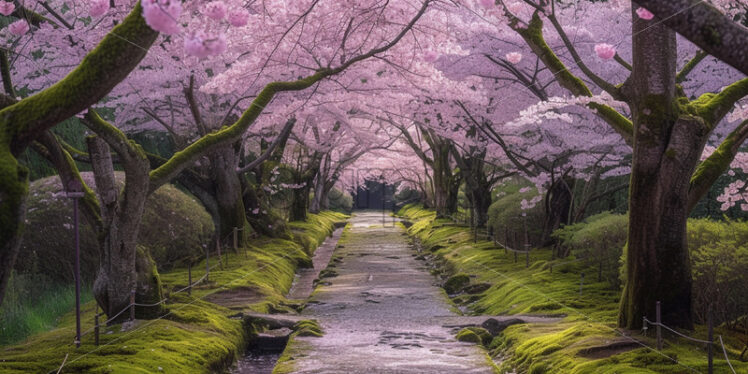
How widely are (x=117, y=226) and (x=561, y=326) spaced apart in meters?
6.28

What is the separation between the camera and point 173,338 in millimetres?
8953

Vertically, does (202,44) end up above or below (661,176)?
above

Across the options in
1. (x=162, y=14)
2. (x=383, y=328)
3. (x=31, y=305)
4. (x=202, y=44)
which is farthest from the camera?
(x=31, y=305)

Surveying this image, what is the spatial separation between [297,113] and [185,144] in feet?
9.89

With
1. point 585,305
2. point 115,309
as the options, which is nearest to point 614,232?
point 585,305

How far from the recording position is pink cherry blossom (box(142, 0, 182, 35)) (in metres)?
4.02

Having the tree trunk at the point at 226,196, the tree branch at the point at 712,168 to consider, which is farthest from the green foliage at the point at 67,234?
the tree branch at the point at 712,168

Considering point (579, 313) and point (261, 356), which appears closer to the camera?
point (261, 356)

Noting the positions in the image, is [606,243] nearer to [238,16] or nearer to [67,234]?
[238,16]

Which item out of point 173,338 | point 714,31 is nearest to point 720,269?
point 714,31

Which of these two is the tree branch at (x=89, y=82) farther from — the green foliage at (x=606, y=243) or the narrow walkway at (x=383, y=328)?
the green foliage at (x=606, y=243)

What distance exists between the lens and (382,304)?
1440 cm

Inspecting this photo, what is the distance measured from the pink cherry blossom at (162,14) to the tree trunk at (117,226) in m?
5.53

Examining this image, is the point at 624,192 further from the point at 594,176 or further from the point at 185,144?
the point at 185,144
